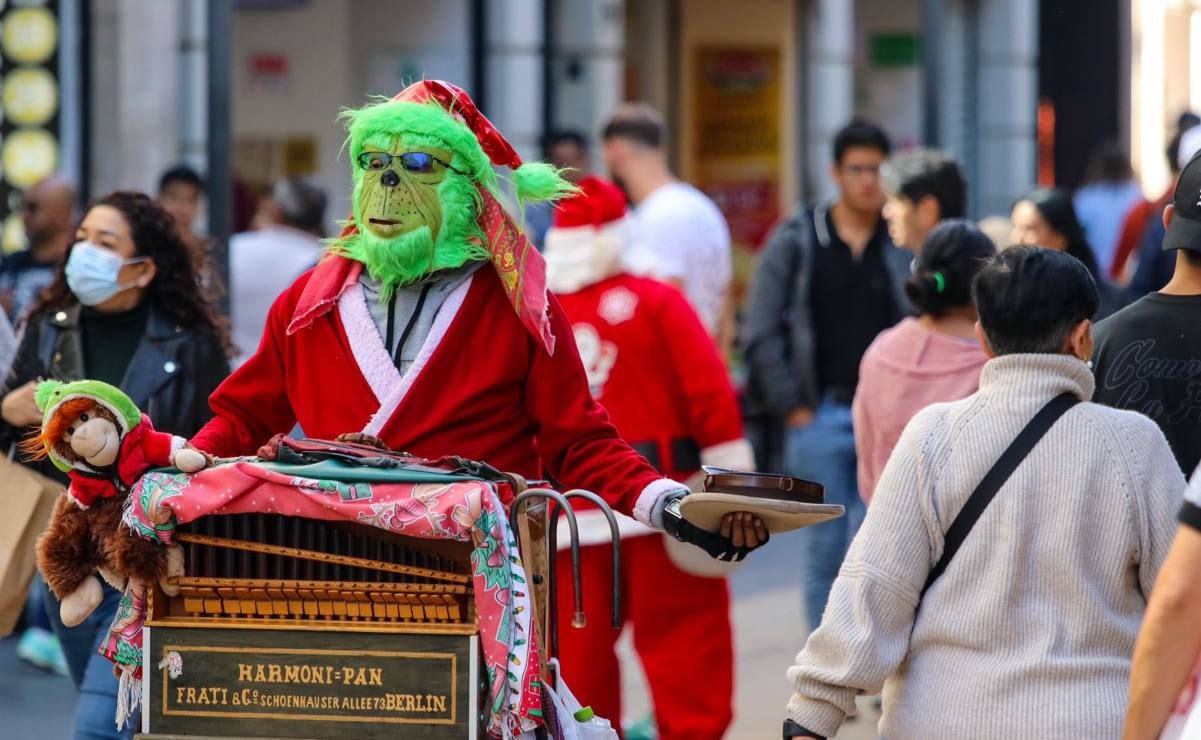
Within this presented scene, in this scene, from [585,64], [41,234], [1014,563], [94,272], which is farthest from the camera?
[585,64]

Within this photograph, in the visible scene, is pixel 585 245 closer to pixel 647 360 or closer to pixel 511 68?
pixel 647 360

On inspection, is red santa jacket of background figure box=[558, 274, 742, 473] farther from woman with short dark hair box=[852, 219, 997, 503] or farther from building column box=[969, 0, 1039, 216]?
building column box=[969, 0, 1039, 216]

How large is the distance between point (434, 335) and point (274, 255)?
206 inches

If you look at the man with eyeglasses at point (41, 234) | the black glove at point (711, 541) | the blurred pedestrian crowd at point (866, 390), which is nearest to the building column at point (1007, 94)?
the blurred pedestrian crowd at point (866, 390)

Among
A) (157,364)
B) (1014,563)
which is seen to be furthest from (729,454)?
(1014,563)

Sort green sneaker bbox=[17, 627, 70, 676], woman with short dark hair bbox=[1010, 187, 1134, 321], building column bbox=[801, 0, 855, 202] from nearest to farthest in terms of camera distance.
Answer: woman with short dark hair bbox=[1010, 187, 1134, 321]
green sneaker bbox=[17, 627, 70, 676]
building column bbox=[801, 0, 855, 202]

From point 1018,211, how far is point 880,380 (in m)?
1.74

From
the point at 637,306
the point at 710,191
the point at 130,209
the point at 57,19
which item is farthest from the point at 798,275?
the point at 710,191

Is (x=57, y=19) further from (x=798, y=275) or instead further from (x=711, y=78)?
(x=711, y=78)

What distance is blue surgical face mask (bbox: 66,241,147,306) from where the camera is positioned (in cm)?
572

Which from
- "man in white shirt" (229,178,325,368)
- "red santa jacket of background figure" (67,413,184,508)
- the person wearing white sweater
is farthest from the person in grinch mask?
"man in white shirt" (229,178,325,368)

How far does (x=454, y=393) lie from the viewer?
166 inches

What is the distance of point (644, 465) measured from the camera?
4.28 meters

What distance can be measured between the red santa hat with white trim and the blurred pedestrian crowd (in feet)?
0.03
